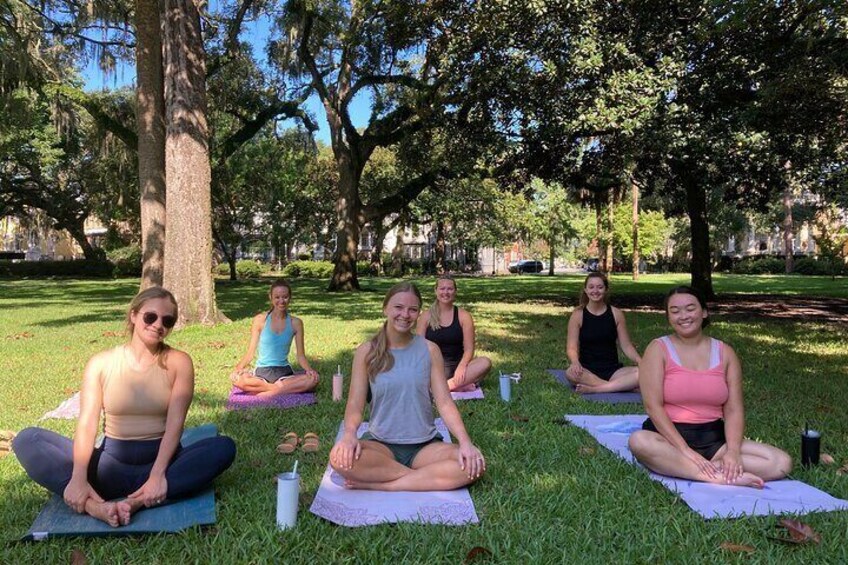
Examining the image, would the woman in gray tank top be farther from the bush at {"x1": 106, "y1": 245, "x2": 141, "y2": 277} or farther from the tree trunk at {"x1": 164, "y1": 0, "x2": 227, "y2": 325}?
the bush at {"x1": 106, "y1": 245, "x2": 141, "y2": 277}

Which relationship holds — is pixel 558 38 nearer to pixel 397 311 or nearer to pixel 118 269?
pixel 397 311

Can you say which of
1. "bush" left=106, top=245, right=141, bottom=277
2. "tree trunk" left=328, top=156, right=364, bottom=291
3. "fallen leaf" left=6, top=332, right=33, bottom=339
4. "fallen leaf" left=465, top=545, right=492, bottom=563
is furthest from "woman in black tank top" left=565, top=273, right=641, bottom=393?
"bush" left=106, top=245, right=141, bottom=277

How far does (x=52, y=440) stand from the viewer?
3.49 metres

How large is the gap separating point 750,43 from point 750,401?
27.0ft

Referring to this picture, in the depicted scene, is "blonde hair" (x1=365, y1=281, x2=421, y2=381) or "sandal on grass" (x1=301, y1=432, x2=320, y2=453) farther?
"sandal on grass" (x1=301, y1=432, x2=320, y2=453)

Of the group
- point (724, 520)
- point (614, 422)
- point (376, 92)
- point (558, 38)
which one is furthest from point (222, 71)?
point (724, 520)

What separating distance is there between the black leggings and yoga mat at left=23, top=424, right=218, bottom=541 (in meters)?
0.09

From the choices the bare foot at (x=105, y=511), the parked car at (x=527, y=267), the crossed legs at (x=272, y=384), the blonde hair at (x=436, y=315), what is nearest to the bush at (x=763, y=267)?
the parked car at (x=527, y=267)

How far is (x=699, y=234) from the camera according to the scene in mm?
17109

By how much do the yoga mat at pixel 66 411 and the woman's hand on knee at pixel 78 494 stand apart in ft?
7.97

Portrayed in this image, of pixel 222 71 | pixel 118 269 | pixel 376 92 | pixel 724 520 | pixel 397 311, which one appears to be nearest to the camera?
pixel 724 520

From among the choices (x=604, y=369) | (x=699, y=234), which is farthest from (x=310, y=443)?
Result: (x=699, y=234)

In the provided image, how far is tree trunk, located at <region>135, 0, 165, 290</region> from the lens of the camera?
530 inches

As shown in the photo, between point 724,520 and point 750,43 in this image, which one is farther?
point 750,43
